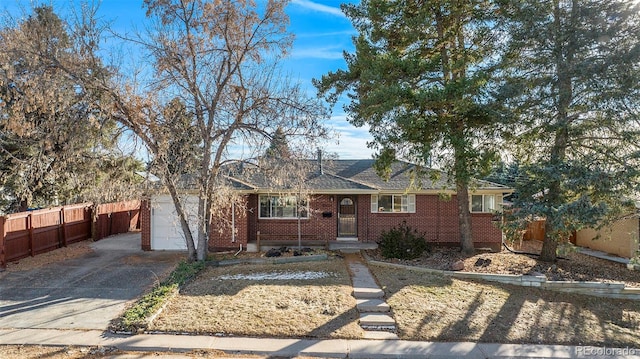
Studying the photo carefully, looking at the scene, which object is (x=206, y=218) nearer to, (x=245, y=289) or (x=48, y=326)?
(x=245, y=289)

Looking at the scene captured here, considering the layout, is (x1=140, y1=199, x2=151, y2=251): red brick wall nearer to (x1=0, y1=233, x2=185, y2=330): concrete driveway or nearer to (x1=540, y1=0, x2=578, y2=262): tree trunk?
(x1=0, y1=233, x2=185, y2=330): concrete driveway

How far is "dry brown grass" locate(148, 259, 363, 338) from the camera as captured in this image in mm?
6891

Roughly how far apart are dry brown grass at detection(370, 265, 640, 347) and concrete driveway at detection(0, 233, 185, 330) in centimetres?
626

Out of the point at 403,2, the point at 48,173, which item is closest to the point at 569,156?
the point at 403,2

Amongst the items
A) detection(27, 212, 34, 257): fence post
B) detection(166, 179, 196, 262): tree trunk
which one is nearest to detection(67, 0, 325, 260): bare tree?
detection(166, 179, 196, 262): tree trunk

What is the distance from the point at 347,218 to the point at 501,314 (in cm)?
886

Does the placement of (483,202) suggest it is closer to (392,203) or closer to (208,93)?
(392,203)

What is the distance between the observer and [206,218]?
12344 mm

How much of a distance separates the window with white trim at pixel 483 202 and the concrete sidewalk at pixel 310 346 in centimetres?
911

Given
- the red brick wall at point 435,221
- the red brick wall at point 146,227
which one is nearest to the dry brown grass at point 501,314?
the red brick wall at point 435,221

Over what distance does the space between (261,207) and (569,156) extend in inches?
440

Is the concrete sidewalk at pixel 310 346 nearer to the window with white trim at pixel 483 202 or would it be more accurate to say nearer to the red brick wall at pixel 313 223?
the red brick wall at pixel 313 223

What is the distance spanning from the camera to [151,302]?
7.89 metres

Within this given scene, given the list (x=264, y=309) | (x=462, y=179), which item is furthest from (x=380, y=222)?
(x=264, y=309)
